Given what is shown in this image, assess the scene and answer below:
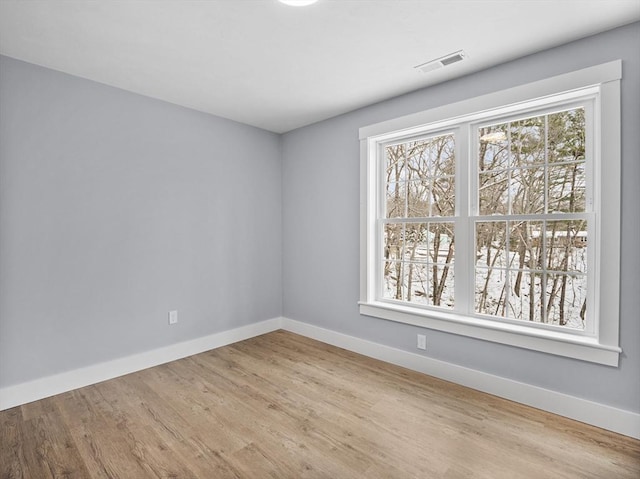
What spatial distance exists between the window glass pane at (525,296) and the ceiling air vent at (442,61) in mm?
1670

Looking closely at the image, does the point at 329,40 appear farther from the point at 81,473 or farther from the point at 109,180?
the point at 81,473

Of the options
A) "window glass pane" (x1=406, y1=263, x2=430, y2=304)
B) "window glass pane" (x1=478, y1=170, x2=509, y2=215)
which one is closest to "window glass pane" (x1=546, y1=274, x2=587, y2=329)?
"window glass pane" (x1=478, y1=170, x2=509, y2=215)

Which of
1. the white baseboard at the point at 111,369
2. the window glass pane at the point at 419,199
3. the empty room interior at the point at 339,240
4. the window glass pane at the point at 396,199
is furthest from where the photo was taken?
the window glass pane at the point at 396,199

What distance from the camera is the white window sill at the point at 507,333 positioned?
214 cm

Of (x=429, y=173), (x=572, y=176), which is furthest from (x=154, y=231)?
(x=572, y=176)

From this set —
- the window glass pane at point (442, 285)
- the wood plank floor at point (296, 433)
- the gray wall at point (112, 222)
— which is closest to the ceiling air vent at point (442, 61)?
the window glass pane at point (442, 285)

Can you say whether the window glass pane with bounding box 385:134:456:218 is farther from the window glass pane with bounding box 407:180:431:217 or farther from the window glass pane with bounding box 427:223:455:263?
the window glass pane with bounding box 427:223:455:263

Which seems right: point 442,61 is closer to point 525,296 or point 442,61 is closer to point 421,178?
point 421,178

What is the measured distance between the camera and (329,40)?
2.22 meters

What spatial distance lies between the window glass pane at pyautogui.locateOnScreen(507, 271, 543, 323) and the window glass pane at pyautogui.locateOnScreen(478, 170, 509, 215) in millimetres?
520

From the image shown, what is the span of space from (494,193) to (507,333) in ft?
3.61

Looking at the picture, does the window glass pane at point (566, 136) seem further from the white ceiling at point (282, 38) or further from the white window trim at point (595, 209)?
the white ceiling at point (282, 38)

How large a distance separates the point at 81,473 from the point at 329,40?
294 centimetres

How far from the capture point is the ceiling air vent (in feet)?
7.86
